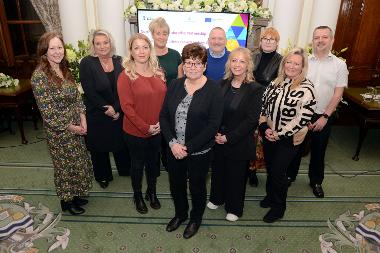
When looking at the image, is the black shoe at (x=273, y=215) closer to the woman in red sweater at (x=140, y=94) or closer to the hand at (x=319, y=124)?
the hand at (x=319, y=124)

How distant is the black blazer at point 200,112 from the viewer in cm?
229

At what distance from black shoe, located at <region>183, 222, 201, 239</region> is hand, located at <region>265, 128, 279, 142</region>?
101 centimetres

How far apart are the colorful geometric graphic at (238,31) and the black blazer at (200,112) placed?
260 centimetres

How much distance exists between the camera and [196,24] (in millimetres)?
4648

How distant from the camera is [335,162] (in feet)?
13.8

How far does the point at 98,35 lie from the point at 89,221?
177 centimetres

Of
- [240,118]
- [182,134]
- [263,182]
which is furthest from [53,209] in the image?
[263,182]

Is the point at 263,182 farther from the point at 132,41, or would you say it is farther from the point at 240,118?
the point at 132,41

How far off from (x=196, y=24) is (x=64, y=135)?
2825 mm

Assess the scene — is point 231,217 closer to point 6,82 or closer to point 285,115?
point 285,115

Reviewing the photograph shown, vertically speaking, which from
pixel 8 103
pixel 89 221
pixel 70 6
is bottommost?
pixel 89 221

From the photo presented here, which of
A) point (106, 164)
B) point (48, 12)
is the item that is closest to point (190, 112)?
point (106, 164)

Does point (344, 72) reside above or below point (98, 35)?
below

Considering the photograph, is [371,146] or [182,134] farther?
[371,146]
